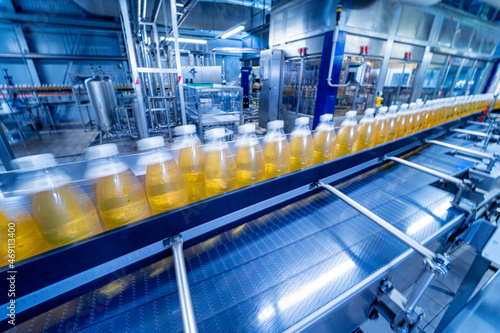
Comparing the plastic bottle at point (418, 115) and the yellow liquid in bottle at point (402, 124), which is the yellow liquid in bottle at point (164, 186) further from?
the plastic bottle at point (418, 115)

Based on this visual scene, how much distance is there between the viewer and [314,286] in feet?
2.03

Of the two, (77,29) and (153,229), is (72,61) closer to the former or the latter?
(77,29)

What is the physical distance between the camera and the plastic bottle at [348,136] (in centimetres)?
106

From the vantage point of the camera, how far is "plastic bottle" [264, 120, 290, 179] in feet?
2.66

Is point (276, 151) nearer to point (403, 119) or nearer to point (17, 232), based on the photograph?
point (17, 232)

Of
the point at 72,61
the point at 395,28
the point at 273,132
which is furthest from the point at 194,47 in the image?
the point at 273,132

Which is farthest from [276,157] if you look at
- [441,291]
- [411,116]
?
[441,291]

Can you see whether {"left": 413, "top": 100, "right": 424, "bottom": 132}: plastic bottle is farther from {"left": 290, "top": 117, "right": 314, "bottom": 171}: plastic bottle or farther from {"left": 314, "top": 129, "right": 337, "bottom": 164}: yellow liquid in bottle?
{"left": 290, "top": 117, "right": 314, "bottom": 171}: plastic bottle

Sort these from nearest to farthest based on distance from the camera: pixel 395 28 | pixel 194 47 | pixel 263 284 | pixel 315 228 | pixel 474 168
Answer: pixel 263 284 < pixel 315 228 < pixel 474 168 < pixel 395 28 < pixel 194 47

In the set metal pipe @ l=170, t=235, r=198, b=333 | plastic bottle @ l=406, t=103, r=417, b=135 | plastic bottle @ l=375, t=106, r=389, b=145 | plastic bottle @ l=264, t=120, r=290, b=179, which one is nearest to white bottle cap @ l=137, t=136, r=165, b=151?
metal pipe @ l=170, t=235, r=198, b=333

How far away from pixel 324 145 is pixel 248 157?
43 cm

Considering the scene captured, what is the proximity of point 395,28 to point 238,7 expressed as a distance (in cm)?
508

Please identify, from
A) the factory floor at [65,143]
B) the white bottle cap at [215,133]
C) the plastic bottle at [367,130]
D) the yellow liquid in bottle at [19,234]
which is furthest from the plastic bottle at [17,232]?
the factory floor at [65,143]

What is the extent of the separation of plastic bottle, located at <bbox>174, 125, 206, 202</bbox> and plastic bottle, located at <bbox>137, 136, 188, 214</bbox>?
0.29 ft
